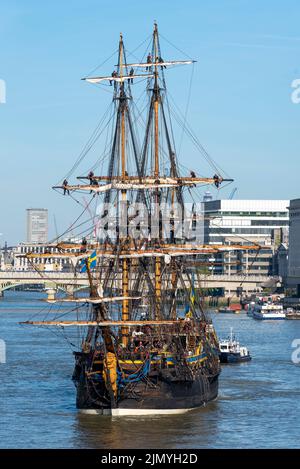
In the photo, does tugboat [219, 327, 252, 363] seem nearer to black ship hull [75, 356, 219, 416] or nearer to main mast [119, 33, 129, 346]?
main mast [119, 33, 129, 346]

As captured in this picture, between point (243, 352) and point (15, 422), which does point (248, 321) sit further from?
point (15, 422)

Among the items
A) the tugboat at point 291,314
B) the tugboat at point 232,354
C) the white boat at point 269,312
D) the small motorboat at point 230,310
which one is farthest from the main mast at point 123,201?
the small motorboat at point 230,310

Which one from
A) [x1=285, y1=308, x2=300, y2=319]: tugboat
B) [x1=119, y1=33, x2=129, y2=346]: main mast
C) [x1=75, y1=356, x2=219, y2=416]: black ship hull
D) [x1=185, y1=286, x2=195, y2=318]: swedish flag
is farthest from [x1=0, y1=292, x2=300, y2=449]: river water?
[x1=285, y1=308, x2=300, y2=319]: tugboat

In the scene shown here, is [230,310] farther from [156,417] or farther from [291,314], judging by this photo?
[156,417]

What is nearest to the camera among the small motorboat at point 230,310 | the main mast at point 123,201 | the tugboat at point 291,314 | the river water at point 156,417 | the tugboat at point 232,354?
the river water at point 156,417

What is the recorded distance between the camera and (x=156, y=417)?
183 ft

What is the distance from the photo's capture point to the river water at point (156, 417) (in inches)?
1978

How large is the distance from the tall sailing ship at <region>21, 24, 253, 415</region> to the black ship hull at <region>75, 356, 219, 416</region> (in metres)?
0.04

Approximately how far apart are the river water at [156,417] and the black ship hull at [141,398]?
0.53m

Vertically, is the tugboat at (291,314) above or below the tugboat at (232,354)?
above

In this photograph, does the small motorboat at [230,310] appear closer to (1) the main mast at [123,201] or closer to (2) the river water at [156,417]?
(2) the river water at [156,417]

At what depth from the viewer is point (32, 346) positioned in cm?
9756

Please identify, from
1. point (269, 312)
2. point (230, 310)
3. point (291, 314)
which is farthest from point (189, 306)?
point (230, 310)
